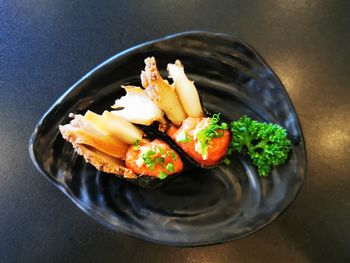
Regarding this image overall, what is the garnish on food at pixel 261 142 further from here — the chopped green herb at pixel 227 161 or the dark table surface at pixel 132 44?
the dark table surface at pixel 132 44

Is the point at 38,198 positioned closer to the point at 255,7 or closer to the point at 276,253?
the point at 276,253

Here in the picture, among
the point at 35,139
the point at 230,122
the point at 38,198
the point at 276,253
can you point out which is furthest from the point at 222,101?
the point at 38,198

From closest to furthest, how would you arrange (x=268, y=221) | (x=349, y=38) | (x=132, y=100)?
(x=268, y=221)
(x=132, y=100)
(x=349, y=38)

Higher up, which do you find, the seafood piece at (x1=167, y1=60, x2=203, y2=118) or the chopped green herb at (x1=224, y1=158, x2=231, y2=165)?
the seafood piece at (x1=167, y1=60, x2=203, y2=118)

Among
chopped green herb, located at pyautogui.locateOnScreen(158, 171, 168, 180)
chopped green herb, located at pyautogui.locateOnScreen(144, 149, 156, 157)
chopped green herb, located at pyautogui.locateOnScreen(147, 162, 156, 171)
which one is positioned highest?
chopped green herb, located at pyautogui.locateOnScreen(144, 149, 156, 157)

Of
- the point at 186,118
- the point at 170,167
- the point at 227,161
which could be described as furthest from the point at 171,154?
the point at 227,161

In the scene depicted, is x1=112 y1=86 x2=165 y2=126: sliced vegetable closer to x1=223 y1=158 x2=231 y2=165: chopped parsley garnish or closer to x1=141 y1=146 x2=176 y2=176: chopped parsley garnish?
x1=141 y1=146 x2=176 y2=176: chopped parsley garnish

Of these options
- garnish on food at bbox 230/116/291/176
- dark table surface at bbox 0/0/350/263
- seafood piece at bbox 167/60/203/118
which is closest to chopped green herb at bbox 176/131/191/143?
seafood piece at bbox 167/60/203/118
